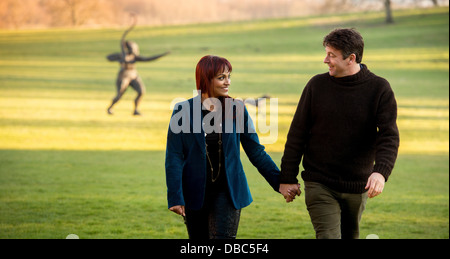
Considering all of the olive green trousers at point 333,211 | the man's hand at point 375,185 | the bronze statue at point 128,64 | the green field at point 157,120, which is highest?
the man's hand at point 375,185

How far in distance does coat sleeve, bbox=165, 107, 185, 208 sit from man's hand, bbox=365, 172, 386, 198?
1162mm

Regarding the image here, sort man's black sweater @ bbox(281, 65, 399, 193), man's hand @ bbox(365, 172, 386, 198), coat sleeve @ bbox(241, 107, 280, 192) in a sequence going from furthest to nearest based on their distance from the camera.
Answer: coat sleeve @ bbox(241, 107, 280, 192) → man's black sweater @ bbox(281, 65, 399, 193) → man's hand @ bbox(365, 172, 386, 198)

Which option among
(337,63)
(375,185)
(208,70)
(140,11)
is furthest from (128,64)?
(140,11)

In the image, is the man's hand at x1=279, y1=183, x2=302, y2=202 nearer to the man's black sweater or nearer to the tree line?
the man's black sweater

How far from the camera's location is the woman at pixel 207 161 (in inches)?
160

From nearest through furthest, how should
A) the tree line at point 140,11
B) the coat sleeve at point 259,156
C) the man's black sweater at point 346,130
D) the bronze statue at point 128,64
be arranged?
the man's black sweater at point 346,130, the coat sleeve at point 259,156, the bronze statue at point 128,64, the tree line at point 140,11

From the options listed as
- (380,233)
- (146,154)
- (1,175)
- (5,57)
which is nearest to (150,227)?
(380,233)

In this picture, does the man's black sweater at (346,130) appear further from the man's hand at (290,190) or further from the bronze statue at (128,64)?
the bronze statue at (128,64)

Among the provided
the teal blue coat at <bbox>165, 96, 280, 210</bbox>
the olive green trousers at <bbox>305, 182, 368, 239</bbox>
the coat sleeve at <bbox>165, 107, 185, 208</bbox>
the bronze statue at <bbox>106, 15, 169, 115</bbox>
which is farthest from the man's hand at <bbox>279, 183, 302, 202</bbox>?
the bronze statue at <bbox>106, 15, 169, 115</bbox>

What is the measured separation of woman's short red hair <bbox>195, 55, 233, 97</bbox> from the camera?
4102mm

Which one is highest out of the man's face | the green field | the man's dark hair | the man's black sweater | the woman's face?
the man's dark hair

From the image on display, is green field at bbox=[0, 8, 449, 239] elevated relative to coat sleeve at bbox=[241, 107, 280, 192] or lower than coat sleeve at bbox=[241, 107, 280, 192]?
lower

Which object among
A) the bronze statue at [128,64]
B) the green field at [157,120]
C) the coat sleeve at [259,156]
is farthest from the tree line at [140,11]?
the coat sleeve at [259,156]

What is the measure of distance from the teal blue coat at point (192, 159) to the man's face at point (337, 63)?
0.65 metres
